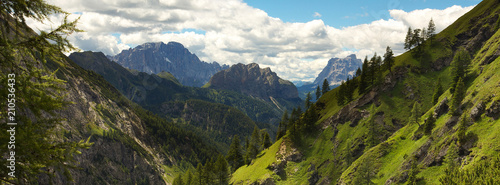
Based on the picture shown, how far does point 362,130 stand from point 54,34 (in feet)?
300

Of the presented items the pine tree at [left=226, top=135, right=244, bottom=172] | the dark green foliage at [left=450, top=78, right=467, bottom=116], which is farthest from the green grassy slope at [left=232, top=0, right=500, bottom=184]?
the pine tree at [left=226, top=135, right=244, bottom=172]

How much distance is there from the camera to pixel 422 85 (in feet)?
299

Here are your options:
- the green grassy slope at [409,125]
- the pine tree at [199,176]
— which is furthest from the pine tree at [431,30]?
the pine tree at [199,176]

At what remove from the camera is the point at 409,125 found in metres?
71.6

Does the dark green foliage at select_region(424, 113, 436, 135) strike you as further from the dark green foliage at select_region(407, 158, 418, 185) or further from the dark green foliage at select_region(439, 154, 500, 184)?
the dark green foliage at select_region(439, 154, 500, 184)

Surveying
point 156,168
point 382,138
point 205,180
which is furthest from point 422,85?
point 156,168

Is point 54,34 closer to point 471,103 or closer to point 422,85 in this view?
point 471,103

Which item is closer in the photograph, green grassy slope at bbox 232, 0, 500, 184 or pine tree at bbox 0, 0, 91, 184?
pine tree at bbox 0, 0, 91, 184

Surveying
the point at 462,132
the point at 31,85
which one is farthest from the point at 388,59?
the point at 31,85

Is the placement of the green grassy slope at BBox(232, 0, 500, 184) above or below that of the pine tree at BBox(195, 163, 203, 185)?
above

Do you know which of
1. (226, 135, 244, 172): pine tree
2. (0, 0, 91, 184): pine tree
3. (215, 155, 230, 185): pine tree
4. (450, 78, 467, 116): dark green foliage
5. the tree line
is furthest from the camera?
(226, 135, 244, 172): pine tree

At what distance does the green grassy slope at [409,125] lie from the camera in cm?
5172

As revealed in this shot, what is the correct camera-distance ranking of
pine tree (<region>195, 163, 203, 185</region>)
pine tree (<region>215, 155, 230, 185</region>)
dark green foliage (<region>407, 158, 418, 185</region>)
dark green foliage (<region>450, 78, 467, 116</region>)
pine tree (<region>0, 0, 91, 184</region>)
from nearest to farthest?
pine tree (<region>0, 0, 91, 184</region>) < dark green foliage (<region>407, 158, 418, 185</region>) < dark green foliage (<region>450, 78, 467, 116</region>) < pine tree (<region>215, 155, 230, 185</region>) < pine tree (<region>195, 163, 203, 185</region>)

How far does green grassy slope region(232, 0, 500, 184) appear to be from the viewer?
51.7m
